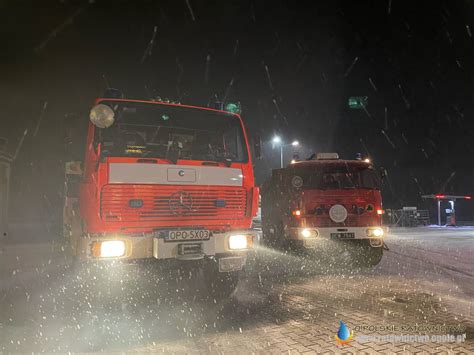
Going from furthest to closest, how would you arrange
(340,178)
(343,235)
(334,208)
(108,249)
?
(340,178) < (334,208) < (343,235) < (108,249)

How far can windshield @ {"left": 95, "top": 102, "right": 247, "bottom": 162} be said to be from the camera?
209 inches

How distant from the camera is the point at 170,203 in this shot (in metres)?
5.24

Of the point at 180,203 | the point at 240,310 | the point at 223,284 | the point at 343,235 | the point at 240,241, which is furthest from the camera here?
the point at 343,235

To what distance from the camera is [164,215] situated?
17.1 ft

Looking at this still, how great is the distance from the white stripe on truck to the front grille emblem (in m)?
0.17

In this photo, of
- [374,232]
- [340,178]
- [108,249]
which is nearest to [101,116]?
[108,249]

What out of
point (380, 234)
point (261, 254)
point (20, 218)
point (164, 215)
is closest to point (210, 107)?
point (164, 215)

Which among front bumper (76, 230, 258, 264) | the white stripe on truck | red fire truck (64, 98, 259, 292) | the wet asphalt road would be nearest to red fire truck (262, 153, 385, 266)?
the wet asphalt road

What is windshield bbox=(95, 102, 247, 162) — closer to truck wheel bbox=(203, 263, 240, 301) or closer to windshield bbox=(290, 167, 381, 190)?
truck wheel bbox=(203, 263, 240, 301)

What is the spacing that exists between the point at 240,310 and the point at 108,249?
2.02 meters

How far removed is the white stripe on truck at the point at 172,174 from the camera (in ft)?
16.2

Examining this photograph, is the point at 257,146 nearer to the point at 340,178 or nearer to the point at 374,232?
the point at 340,178

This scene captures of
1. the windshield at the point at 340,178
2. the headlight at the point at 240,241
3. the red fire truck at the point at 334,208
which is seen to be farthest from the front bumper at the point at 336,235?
the headlight at the point at 240,241

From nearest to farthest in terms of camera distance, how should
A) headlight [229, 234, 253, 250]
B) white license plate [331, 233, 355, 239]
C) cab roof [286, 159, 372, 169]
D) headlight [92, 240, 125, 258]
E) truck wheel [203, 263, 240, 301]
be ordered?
headlight [92, 240, 125, 258] < headlight [229, 234, 253, 250] < truck wheel [203, 263, 240, 301] < white license plate [331, 233, 355, 239] < cab roof [286, 159, 372, 169]
